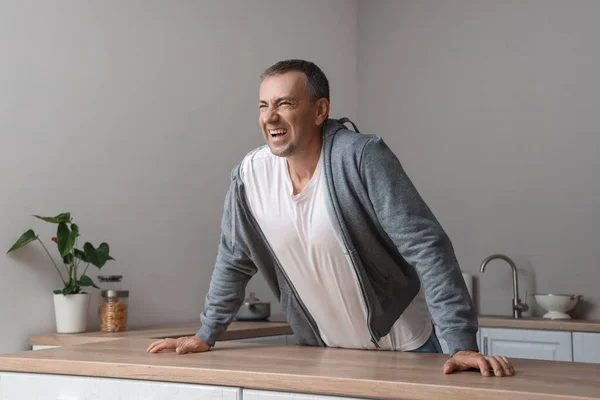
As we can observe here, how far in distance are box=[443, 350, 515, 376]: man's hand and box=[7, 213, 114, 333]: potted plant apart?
1.65 meters

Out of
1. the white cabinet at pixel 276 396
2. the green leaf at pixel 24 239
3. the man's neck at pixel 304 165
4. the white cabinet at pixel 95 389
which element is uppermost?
the man's neck at pixel 304 165

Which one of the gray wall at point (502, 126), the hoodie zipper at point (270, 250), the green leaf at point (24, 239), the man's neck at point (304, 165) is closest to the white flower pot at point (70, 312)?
the green leaf at point (24, 239)

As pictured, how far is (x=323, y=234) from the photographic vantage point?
1.71m

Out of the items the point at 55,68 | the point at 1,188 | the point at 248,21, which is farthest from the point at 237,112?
the point at 1,188

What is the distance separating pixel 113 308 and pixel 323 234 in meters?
1.30

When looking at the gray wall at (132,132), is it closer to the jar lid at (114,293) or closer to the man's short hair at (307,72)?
the jar lid at (114,293)

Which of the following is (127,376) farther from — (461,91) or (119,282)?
(461,91)

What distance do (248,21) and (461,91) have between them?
120 cm

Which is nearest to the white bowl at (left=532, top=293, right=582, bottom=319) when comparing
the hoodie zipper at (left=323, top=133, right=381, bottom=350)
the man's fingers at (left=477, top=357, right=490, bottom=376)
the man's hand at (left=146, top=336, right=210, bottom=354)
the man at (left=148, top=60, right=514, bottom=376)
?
the man at (left=148, top=60, right=514, bottom=376)

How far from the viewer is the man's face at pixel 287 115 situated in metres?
1.74

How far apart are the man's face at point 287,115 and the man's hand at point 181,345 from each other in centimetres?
49

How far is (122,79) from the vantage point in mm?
3041

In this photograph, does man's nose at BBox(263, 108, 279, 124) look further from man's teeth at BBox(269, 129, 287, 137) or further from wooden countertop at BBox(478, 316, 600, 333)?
wooden countertop at BBox(478, 316, 600, 333)

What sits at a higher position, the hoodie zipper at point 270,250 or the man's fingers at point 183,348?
the hoodie zipper at point 270,250
